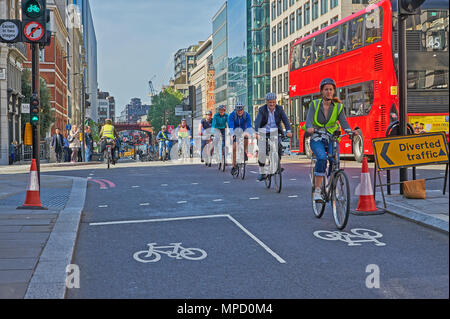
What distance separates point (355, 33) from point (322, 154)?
12.3 meters

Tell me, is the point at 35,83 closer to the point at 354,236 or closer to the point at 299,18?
the point at 354,236

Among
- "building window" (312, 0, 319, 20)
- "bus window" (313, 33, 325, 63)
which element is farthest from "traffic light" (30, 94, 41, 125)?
"building window" (312, 0, 319, 20)

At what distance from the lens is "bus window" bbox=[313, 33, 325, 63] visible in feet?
69.3

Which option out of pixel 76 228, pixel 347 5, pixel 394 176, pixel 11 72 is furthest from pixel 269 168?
pixel 347 5

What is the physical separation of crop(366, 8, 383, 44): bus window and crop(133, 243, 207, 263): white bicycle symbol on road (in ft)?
43.6

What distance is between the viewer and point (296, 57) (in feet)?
77.8

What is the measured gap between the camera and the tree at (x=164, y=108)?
469ft

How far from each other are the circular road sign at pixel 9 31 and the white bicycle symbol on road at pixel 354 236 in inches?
251

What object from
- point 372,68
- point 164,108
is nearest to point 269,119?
point 372,68

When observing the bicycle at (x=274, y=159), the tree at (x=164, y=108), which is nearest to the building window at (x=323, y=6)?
the bicycle at (x=274, y=159)

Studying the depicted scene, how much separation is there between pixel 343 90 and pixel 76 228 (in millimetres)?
14277

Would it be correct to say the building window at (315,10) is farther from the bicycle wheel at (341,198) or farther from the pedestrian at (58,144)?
the bicycle wheel at (341,198)

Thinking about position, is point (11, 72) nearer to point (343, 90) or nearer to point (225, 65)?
point (343, 90)

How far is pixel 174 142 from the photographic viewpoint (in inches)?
1065
